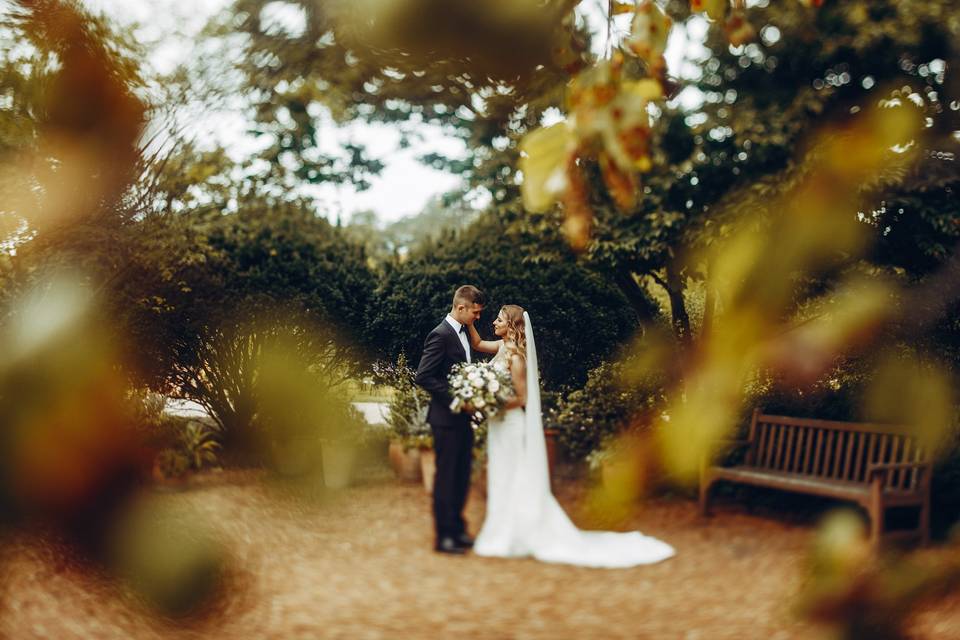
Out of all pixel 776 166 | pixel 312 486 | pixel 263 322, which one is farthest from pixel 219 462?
Answer: pixel 776 166

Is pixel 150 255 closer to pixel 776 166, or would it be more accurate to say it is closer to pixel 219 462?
pixel 219 462

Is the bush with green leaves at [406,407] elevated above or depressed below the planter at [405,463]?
above

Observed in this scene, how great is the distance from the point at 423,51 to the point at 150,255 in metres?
1.07

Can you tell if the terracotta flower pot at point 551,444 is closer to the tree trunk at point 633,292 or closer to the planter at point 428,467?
the planter at point 428,467

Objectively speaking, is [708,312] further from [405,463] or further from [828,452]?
[405,463]

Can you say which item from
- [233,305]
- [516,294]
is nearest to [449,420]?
[516,294]

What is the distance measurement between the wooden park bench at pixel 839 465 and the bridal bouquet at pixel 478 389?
2.55 ft

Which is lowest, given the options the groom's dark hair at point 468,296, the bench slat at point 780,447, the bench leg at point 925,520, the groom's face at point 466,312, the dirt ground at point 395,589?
the dirt ground at point 395,589

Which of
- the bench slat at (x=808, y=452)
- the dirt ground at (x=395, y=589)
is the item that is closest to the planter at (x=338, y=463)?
the dirt ground at (x=395, y=589)

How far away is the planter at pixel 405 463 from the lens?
2281 millimetres

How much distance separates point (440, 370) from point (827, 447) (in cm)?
166

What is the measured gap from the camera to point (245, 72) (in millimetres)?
2080

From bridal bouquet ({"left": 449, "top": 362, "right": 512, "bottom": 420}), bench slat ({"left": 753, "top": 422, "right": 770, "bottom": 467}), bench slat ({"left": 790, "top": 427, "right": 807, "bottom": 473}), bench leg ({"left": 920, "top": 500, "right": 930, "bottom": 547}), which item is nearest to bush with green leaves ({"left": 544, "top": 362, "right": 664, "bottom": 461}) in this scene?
bridal bouquet ({"left": 449, "top": 362, "right": 512, "bottom": 420})

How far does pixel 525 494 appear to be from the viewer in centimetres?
223
